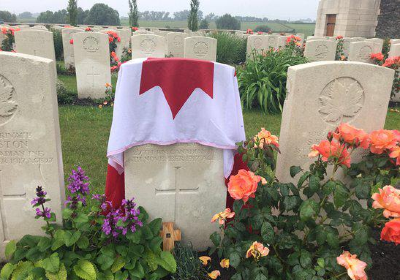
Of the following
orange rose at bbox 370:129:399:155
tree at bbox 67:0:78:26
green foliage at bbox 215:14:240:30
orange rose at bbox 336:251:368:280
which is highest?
green foliage at bbox 215:14:240:30

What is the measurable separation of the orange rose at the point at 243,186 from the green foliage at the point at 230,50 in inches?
436

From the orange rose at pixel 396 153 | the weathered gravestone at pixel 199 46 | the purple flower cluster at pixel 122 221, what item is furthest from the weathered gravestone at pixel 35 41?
the orange rose at pixel 396 153

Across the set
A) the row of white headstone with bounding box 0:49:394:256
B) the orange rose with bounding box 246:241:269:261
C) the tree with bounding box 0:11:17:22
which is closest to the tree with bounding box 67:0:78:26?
the row of white headstone with bounding box 0:49:394:256

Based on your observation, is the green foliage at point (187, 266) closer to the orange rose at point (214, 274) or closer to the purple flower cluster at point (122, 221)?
the orange rose at point (214, 274)

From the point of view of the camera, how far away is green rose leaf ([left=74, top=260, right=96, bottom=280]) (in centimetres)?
230

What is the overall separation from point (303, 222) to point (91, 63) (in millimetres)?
6384

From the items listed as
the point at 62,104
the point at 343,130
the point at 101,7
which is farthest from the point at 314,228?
the point at 101,7

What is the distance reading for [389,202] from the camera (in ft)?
5.97

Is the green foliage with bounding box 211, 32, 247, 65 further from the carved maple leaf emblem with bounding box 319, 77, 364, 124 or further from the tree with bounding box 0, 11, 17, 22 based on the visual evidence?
the tree with bounding box 0, 11, 17, 22

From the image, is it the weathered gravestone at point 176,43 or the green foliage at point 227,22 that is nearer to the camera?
the weathered gravestone at point 176,43

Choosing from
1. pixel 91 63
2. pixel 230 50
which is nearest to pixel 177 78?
pixel 91 63

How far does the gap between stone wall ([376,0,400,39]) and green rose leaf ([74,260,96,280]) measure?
69.3 feet

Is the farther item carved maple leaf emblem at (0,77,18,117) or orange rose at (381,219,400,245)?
carved maple leaf emblem at (0,77,18,117)

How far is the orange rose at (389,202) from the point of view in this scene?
1.80 metres
